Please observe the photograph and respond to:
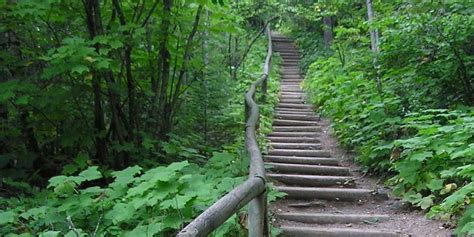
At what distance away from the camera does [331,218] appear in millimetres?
5770

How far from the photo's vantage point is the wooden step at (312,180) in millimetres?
7148

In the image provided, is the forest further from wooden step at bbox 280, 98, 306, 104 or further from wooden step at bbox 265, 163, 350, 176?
wooden step at bbox 280, 98, 306, 104

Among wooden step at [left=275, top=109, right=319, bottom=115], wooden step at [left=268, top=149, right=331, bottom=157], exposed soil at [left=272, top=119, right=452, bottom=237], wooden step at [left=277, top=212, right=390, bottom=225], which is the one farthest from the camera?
wooden step at [left=275, top=109, right=319, bottom=115]

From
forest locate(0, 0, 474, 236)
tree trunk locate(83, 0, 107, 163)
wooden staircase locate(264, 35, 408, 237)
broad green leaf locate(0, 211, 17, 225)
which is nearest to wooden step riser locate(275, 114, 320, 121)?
wooden staircase locate(264, 35, 408, 237)

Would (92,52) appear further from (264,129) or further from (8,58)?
(264,129)

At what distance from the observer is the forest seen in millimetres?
4516

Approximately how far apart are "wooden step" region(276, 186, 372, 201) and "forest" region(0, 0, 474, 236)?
516mm

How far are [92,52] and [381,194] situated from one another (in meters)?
4.24

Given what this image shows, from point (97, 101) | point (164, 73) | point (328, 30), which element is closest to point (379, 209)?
point (164, 73)

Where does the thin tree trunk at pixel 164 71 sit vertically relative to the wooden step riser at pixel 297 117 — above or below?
above

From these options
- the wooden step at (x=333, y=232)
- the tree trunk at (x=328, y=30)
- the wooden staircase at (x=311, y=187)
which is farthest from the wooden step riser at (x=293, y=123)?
the tree trunk at (x=328, y=30)

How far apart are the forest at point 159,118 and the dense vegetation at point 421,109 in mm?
25

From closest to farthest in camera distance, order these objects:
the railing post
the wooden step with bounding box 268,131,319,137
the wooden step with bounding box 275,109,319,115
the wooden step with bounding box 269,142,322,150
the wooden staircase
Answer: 1. the railing post
2. the wooden staircase
3. the wooden step with bounding box 269,142,322,150
4. the wooden step with bounding box 268,131,319,137
5. the wooden step with bounding box 275,109,319,115

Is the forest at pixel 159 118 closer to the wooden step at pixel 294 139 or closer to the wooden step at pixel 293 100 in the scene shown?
the wooden step at pixel 294 139
